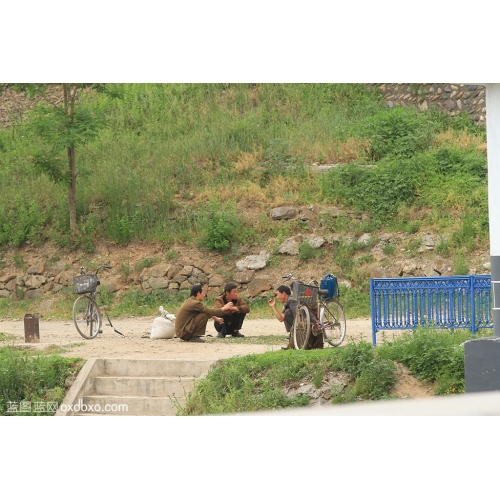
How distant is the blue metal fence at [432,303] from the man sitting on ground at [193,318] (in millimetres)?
1897

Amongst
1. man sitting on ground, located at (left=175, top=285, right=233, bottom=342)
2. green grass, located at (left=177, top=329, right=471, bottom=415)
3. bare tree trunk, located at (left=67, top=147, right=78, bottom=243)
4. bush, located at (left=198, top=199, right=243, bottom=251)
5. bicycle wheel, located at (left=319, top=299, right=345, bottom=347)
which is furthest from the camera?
bare tree trunk, located at (left=67, top=147, right=78, bottom=243)

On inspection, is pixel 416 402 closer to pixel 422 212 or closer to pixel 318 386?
pixel 318 386

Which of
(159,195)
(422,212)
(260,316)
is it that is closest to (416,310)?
(260,316)

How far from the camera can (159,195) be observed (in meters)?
15.7

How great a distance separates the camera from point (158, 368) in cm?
1082

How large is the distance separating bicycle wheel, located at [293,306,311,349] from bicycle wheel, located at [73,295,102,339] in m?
A: 2.86

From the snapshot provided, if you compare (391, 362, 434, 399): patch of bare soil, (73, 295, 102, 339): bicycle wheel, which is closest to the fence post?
(391, 362, 434, 399): patch of bare soil

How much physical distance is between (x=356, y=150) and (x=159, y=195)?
11.9 ft

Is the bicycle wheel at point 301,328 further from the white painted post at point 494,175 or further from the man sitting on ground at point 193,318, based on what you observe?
the white painted post at point 494,175

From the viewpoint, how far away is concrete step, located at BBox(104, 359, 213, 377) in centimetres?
1075

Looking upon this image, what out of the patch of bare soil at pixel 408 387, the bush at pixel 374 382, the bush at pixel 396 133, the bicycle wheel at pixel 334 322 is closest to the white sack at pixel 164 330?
the bicycle wheel at pixel 334 322

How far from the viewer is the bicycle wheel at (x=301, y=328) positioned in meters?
11.1

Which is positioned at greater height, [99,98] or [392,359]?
[99,98]

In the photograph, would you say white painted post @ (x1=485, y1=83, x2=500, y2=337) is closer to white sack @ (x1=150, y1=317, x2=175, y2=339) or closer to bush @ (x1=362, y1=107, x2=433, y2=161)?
white sack @ (x1=150, y1=317, x2=175, y2=339)
